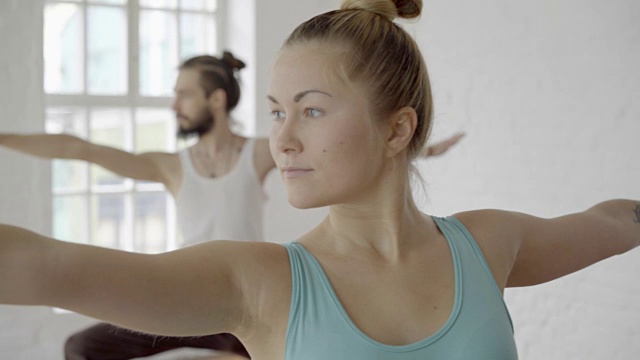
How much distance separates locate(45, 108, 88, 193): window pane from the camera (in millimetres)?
4203

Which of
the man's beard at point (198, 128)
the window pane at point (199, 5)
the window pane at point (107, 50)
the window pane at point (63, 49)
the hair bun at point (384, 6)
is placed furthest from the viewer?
the window pane at point (199, 5)

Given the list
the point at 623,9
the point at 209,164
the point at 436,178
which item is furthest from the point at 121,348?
Answer: the point at 623,9

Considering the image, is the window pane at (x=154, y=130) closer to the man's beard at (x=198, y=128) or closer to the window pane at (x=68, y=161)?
→ the window pane at (x=68, y=161)

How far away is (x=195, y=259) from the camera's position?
878 mm

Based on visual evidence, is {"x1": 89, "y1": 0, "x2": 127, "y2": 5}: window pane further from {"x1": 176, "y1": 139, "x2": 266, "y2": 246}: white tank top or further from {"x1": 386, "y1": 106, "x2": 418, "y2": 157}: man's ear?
{"x1": 386, "y1": 106, "x2": 418, "y2": 157}: man's ear

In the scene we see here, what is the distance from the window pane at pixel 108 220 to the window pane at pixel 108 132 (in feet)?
0.32

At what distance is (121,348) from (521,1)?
204cm

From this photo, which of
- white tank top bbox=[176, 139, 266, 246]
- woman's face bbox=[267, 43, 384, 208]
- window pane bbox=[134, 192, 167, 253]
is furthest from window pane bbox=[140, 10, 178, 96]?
woman's face bbox=[267, 43, 384, 208]

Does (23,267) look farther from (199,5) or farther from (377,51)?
(199,5)

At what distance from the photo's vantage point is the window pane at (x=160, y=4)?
446cm

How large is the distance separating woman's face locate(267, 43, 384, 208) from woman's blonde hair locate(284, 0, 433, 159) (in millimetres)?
22

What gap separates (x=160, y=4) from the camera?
454 centimetres

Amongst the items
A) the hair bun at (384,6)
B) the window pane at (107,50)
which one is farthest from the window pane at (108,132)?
the hair bun at (384,6)

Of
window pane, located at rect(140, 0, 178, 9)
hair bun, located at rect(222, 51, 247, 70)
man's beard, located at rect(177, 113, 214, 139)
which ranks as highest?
window pane, located at rect(140, 0, 178, 9)
